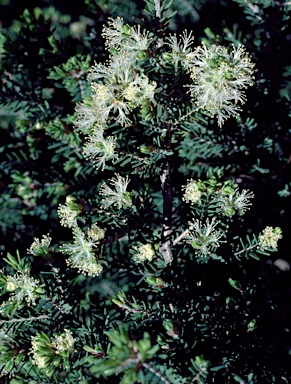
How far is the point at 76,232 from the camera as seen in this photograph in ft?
3.99

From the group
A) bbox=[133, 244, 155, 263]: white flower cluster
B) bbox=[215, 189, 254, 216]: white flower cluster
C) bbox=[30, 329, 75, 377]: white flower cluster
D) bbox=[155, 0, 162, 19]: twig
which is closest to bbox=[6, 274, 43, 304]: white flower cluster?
bbox=[30, 329, 75, 377]: white flower cluster

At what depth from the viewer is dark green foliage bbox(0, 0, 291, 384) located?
1202 mm

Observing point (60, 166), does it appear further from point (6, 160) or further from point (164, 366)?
point (164, 366)

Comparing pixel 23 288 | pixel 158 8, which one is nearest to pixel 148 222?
pixel 23 288

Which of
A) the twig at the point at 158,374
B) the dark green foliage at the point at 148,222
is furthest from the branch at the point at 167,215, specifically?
the twig at the point at 158,374

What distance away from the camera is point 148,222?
1.37 metres

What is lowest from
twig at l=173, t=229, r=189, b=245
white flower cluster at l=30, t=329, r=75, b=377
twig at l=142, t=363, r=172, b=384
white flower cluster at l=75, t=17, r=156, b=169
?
white flower cluster at l=30, t=329, r=75, b=377

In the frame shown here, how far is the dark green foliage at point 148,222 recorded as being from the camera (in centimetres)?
120

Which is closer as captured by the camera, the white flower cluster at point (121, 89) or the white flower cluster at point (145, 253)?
A: the white flower cluster at point (121, 89)

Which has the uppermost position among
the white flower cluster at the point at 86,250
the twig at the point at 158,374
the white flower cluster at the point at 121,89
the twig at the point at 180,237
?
the white flower cluster at the point at 121,89

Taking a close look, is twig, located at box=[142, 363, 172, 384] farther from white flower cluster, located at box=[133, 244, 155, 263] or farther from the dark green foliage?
white flower cluster, located at box=[133, 244, 155, 263]

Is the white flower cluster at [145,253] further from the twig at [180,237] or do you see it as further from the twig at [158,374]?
the twig at [158,374]

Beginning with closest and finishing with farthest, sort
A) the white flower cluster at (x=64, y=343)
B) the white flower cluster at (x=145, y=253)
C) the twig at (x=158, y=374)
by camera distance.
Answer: the twig at (x=158, y=374), the white flower cluster at (x=64, y=343), the white flower cluster at (x=145, y=253)

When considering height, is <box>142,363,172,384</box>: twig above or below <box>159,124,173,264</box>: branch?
below
